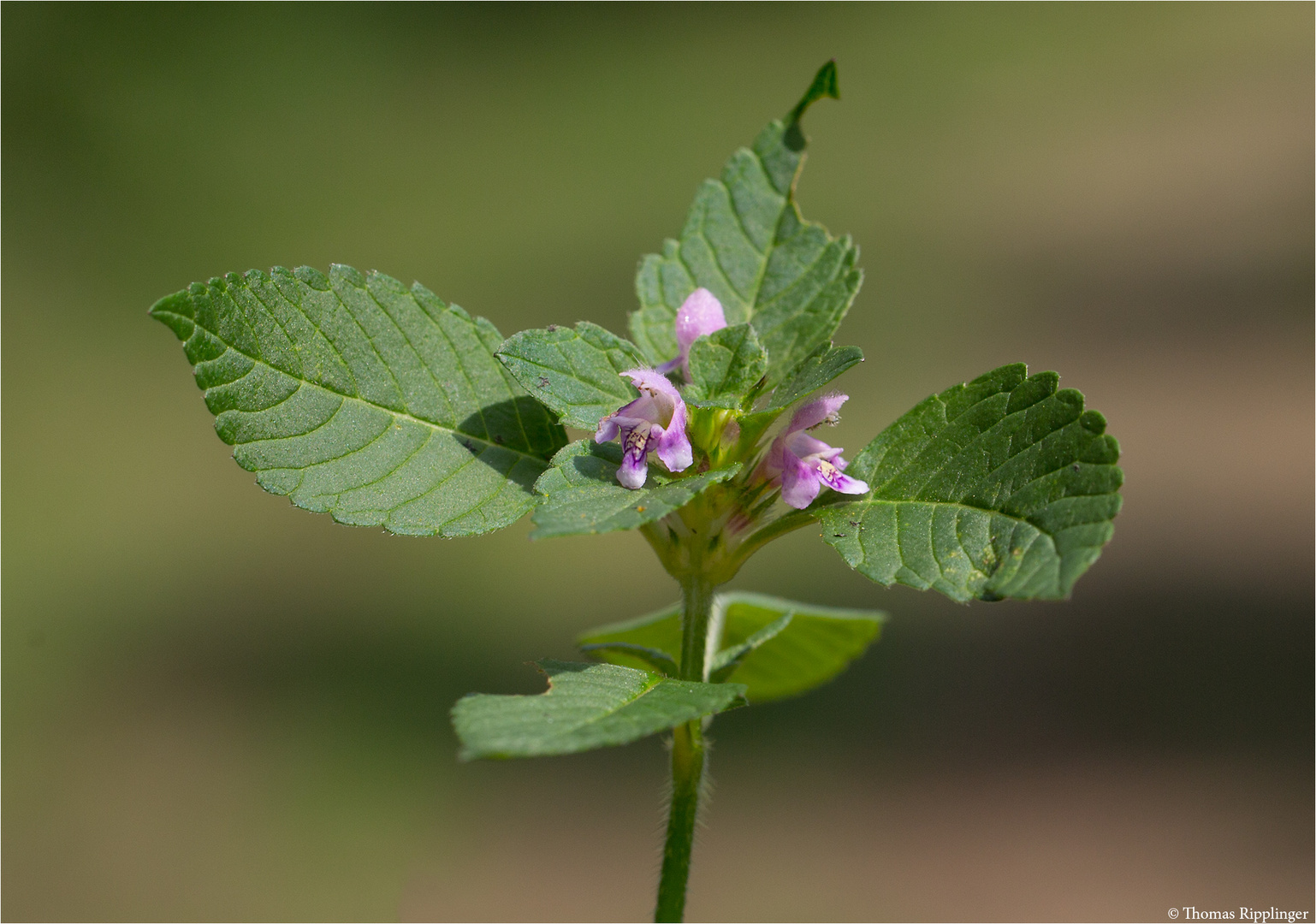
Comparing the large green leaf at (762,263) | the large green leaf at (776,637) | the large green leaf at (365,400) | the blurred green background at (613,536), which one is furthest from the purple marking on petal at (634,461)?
the blurred green background at (613,536)

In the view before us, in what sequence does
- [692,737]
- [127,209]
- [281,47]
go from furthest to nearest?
[281,47]
[127,209]
[692,737]

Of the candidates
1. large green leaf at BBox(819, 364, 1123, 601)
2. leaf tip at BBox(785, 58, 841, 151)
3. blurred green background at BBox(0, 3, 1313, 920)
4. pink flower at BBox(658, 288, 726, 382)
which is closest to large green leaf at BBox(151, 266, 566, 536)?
pink flower at BBox(658, 288, 726, 382)

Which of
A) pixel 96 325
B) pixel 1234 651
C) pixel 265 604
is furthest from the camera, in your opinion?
pixel 96 325

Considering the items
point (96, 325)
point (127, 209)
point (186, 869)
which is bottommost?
point (186, 869)

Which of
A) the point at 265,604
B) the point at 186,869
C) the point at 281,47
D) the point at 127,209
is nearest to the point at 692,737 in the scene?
the point at 186,869

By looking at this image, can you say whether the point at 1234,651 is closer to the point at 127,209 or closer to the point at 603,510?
the point at 603,510

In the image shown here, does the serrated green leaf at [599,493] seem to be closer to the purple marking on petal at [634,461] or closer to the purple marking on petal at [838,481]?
the purple marking on petal at [634,461]

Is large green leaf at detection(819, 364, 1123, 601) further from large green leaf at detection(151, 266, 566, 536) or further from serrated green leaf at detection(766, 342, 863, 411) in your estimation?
large green leaf at detection(151, 266, 566, 536)

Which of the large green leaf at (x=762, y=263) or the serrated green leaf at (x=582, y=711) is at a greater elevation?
the large green leaf at (x=762, y=263)
